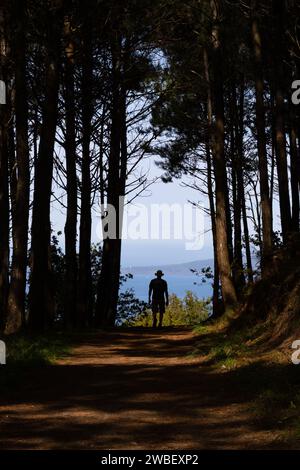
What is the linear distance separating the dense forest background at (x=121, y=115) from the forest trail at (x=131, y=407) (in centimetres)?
464

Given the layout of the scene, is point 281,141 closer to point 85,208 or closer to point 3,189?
point 85,208

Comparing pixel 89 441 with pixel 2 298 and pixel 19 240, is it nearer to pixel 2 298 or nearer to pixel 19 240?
pixel 19 240

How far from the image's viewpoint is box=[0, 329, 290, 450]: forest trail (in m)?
7.06

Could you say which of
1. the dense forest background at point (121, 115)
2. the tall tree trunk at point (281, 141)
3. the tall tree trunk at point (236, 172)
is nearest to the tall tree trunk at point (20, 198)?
the dense forest background at point (121, 115)

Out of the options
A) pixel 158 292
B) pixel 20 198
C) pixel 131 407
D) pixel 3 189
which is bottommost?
pixel 131 407

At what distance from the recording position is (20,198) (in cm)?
1683

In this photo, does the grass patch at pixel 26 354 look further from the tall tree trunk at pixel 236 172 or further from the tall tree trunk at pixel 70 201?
the tall tree trunk at pixel 236 172

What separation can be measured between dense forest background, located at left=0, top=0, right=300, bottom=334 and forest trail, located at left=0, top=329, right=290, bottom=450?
15.2 feet

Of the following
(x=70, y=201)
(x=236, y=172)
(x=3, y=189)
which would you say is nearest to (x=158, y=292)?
(x=70, y=201)

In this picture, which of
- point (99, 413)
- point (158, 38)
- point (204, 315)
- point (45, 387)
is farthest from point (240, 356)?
point (204, 315)

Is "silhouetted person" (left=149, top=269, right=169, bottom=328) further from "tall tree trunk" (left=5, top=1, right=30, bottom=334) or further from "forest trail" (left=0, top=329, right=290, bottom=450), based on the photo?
"forest trail" (left=0, top=329, right=290, bottom=450)

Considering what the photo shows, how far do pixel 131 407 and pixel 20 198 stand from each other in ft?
28.9

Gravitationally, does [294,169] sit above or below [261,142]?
above

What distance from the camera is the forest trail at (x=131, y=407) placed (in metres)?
7.06
